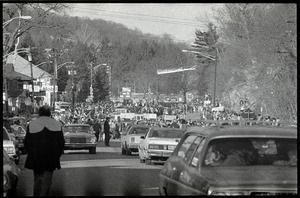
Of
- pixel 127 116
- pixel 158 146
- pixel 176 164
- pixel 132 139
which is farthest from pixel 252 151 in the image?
pixel 127 116

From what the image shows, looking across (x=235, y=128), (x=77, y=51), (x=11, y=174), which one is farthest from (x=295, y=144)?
(x=77, y=51)

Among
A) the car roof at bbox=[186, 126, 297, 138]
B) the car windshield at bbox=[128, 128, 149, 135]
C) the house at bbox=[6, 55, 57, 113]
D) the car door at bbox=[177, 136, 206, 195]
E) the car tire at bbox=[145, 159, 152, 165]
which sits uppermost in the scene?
the house at bbox=[6, 55, 57, 113]

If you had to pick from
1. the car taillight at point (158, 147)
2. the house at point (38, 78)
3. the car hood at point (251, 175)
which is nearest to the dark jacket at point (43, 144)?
the car hood at point (251, 175)

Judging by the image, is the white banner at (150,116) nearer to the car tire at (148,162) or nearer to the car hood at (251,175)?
the car tire at (148,162)

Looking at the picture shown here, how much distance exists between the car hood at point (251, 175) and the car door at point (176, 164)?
94 cm

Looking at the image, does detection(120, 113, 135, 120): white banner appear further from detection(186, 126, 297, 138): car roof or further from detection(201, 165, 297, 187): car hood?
detection(201, 165, 297, 187): car hood

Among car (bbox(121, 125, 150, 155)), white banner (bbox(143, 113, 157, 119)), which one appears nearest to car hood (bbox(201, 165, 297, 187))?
car (bbox(121, 125, 150, 155))

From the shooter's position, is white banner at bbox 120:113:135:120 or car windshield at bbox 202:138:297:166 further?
white banner at bbox 120:113:135:120

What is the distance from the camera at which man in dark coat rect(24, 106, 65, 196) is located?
12117mm

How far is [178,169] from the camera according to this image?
11133 mm

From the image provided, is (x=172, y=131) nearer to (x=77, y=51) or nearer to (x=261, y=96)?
(x=261, y=96)

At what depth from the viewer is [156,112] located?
81.1 meters

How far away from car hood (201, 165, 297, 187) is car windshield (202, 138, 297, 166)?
25 cm

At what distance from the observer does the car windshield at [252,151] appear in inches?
415
